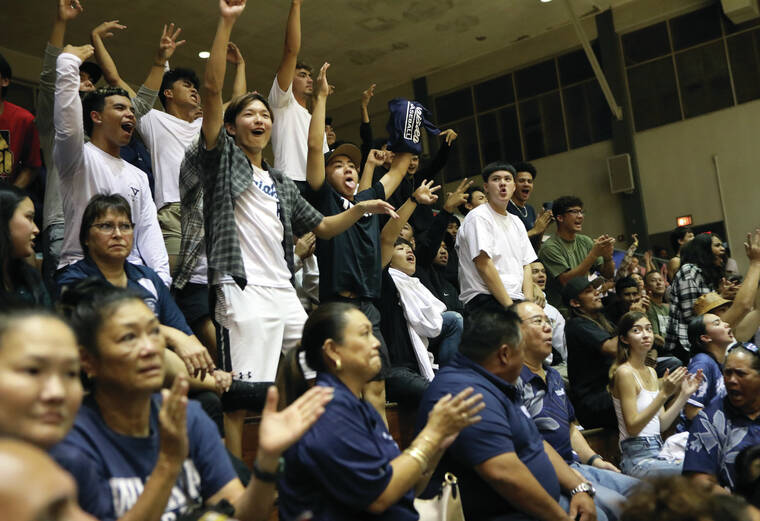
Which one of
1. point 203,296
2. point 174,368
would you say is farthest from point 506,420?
point 203,296

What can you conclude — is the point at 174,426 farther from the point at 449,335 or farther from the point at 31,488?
the point at 449,335

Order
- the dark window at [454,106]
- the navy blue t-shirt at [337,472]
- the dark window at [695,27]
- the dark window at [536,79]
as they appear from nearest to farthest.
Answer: the navy blue t-shirt at [337,472], the dark window at [695,27], the dark window at [536,79], the dark window at [454,106]

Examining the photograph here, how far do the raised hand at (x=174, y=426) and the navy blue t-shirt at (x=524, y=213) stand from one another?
4844 mm

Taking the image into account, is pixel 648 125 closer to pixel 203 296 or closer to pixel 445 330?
pixel 445 330

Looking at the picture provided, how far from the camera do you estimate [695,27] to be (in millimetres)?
10398

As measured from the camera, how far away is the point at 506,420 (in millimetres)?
2766

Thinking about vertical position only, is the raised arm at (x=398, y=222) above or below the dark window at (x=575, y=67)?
below

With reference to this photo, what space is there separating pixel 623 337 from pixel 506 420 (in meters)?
1.95

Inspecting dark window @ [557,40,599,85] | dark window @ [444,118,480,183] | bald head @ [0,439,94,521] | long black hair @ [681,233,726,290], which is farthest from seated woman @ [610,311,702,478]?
dark window @ [444,118,480,183]

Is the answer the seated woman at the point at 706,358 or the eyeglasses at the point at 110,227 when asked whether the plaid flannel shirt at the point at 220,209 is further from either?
the seated woman at the point at 706,358

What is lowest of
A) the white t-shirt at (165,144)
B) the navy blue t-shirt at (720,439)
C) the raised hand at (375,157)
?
the navy blue t-shirt at (720,439)

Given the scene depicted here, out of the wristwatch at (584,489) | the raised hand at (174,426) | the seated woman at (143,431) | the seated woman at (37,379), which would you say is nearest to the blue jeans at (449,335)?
the wristwatch at (584,489)

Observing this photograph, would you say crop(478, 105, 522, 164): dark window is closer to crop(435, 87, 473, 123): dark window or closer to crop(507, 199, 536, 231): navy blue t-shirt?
crop(435, 87, 473, 123): dark window

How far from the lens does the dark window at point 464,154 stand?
1259cm
